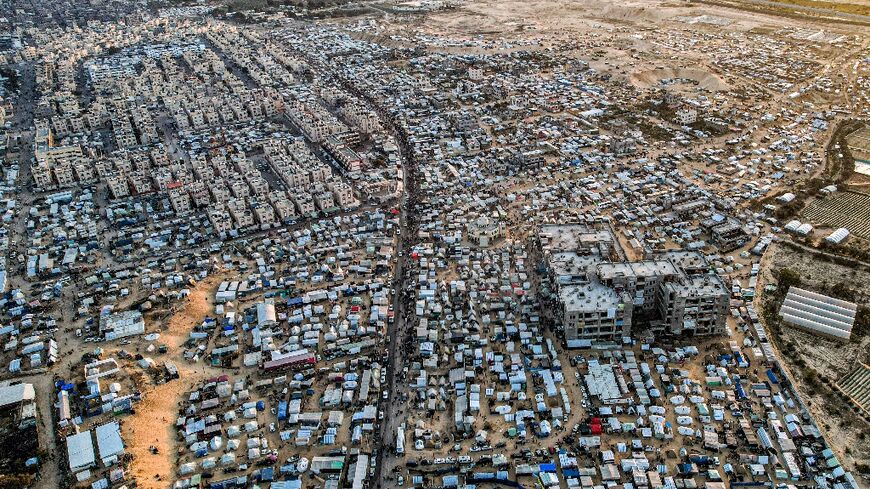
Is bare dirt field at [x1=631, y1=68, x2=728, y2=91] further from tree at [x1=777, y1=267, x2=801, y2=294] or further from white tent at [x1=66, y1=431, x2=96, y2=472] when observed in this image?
white tent at [x1=66, y1=431, x2=96, y2=472]

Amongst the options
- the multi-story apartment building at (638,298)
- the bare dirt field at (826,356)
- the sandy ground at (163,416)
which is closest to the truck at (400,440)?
the sandy ground at (163,416)

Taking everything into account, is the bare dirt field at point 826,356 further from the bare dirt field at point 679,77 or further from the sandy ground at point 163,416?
the bare dirt field at point 679,77

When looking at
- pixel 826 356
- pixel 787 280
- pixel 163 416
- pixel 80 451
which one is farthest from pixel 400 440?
pixel 787 280

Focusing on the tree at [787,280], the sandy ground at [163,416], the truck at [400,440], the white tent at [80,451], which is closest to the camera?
the white tent at [80,451]

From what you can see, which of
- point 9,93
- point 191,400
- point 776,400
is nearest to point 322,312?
point 191,400

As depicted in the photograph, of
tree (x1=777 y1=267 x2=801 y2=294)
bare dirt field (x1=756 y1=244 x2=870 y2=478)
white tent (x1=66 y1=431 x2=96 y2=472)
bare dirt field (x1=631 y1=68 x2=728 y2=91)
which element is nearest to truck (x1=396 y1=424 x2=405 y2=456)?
white tent (x1=66 y1=431 x2=96 y2=472)

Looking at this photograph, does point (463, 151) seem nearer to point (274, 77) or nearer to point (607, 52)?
point (274, 77)
